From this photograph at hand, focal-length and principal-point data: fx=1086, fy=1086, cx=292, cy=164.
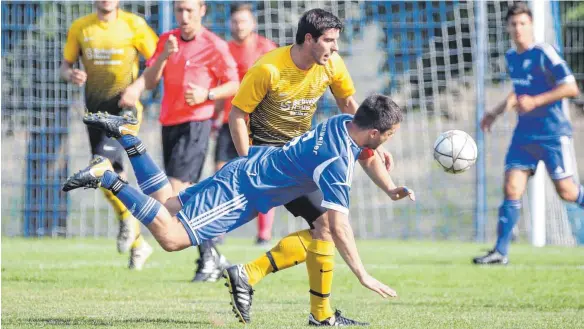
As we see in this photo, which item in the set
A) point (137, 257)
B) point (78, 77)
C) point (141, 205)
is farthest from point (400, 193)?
point (78, 77)

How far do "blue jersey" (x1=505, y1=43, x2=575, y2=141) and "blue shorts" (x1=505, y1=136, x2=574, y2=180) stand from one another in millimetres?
60

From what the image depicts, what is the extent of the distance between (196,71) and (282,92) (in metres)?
2.66

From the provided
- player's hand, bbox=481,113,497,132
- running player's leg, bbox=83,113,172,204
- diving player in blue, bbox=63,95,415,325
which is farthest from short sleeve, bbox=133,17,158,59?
diving player in blue, bbox=63,95,415,325

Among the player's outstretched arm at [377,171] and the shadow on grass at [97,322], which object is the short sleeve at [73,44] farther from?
the player's outstretched arm at [377,171]


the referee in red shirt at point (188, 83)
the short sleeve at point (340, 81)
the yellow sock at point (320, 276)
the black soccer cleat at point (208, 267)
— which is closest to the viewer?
the yellow sock at point (320, 276)

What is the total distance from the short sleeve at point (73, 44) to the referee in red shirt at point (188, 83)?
50.7 inches

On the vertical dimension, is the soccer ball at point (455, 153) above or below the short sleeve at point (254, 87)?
below

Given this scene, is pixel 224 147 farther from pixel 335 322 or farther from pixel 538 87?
pixel 335 322

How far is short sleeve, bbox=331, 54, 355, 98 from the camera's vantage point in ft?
23.7

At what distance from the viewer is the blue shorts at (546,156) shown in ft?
34.6

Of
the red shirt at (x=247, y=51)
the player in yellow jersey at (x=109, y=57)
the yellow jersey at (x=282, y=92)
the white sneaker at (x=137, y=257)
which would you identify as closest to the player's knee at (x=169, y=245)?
the yellow jersey at (x=282, y=92)

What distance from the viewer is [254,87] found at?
7016 mm

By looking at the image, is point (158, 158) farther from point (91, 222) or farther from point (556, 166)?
point (556, 166)

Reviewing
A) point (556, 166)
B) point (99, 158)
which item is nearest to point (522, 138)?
point (556, 166)
